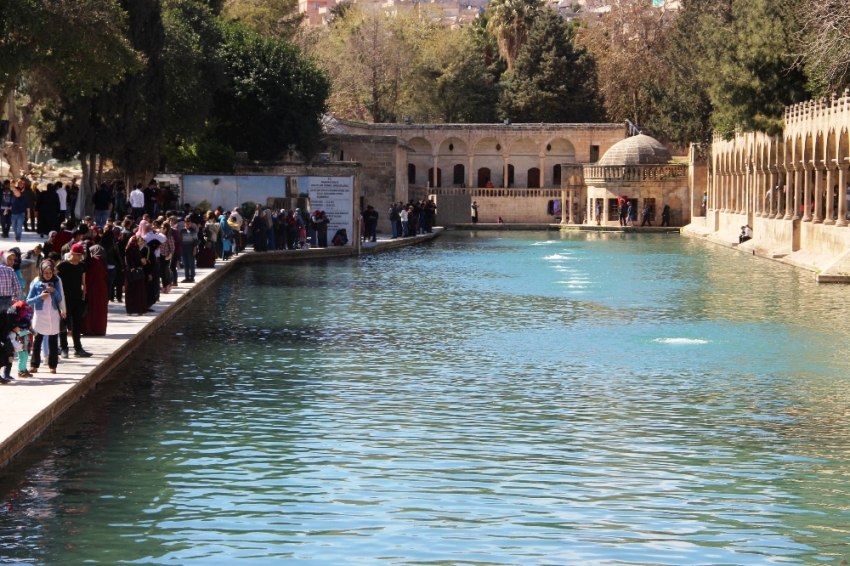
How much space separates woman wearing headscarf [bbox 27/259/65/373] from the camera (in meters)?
13.9

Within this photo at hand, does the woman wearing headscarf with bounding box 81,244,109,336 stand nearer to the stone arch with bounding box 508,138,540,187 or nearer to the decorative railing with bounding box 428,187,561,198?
the decorative railing with bounding box 428,187,561,198

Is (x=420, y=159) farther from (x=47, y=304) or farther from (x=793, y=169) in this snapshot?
(x=47, y=304)

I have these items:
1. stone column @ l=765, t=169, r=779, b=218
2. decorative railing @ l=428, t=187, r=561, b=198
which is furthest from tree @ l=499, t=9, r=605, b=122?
stone column @ l=765, t=169, r=779, b=218

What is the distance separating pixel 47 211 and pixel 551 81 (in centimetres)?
5414

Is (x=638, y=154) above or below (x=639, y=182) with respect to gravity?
above

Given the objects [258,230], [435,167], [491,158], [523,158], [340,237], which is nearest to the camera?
[258,230]

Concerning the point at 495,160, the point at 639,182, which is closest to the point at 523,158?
the point at 495,160

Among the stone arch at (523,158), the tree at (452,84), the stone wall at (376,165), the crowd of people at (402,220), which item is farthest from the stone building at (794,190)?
the tree at (452,84)

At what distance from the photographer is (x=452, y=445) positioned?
12.3m

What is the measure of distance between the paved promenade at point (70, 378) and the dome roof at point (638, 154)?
140 ft

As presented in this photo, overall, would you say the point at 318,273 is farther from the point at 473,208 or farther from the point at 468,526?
the point at 473,208

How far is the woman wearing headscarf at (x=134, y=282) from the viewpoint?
20.0m

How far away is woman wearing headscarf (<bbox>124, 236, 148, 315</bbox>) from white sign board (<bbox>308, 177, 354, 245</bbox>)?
18.5 metres

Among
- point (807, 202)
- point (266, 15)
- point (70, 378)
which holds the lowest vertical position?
point (70, 378)
